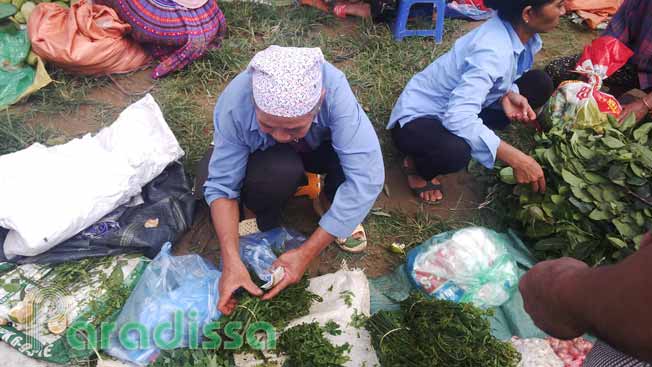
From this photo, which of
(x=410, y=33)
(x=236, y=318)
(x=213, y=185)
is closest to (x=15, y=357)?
(x=236, y=318)

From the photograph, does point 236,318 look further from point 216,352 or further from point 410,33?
point 410,33

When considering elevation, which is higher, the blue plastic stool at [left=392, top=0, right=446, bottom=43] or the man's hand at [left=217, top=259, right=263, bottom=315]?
the blue plastic stool at [left=392, top=0, right=446, bottom=43]

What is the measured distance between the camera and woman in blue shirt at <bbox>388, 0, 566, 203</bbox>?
2.22m

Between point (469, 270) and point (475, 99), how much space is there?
79 centimetres

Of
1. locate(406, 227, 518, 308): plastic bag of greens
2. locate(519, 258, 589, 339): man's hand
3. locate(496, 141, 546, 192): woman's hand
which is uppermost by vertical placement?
locate(519, 258, 589, 339): man's hand

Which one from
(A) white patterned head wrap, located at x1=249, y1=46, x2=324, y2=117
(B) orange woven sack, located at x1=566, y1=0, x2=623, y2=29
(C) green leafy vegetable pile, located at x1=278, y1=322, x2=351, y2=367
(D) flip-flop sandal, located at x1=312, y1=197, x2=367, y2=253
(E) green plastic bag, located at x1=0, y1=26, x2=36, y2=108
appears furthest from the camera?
(B) orange woven sack, located at x1=566, y1=0, x2=623, y2=29

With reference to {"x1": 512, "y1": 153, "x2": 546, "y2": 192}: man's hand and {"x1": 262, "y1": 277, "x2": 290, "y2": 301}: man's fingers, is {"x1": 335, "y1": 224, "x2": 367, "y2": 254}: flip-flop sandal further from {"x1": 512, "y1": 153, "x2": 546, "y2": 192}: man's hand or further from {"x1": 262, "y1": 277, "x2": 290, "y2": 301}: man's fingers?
{"x1": 512, "y1": 153, "x2": 546, "y2": 192}: man's hand

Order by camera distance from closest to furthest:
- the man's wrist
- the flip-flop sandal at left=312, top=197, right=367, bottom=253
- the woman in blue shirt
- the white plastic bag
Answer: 1. the man's wrist
2. the white plastic bag
3. the woman in blue shirt
4. the flip-flop sandal at left=312, top=197, right=367, bottom=253

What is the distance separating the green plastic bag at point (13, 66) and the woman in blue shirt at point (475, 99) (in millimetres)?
2353

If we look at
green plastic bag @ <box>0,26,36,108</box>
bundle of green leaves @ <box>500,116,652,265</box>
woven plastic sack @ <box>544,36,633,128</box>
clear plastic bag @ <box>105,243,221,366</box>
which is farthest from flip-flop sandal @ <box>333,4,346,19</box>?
clear plastic bag @ <box>105,243,221,366</box>

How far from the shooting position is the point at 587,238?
2.21 metres

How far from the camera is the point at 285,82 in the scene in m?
1.52

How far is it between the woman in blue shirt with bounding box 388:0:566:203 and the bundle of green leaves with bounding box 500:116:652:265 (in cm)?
12

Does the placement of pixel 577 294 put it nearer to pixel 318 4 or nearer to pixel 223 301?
pixel 223 301
